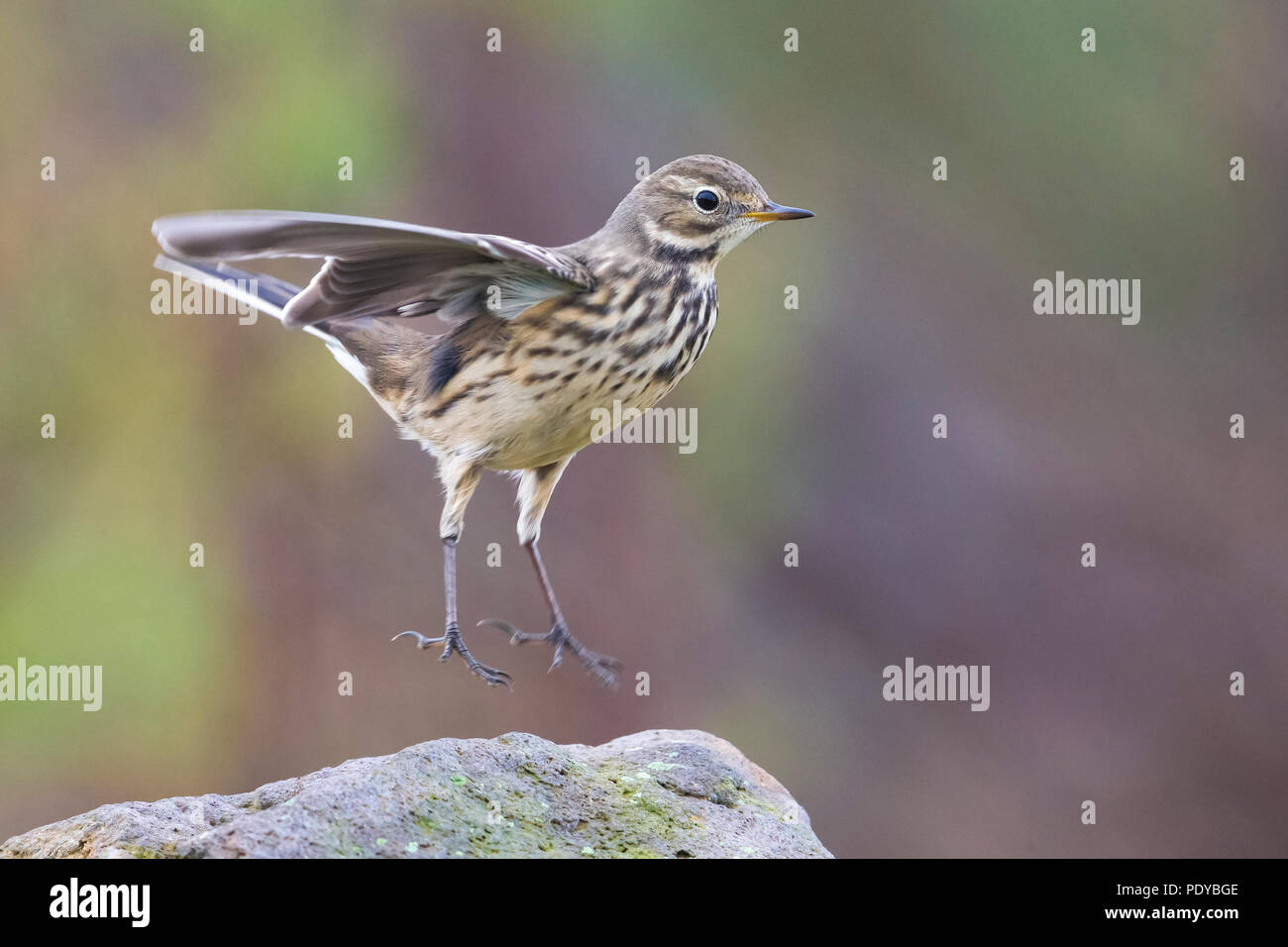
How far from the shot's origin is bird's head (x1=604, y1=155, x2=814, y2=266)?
5.63 metres

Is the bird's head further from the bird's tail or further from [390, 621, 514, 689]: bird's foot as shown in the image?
[390, 621, 514, 689]: bird's foot

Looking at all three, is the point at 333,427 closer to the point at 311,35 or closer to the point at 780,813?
the point at 311,35

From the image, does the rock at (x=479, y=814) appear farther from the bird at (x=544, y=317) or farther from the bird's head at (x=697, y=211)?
the bird's head at (x=697, y=211)

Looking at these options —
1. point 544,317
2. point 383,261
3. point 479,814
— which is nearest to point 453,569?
point 544,317

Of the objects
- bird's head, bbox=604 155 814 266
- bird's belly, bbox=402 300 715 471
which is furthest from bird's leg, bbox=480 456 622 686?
bird's head, bbox=604 155 814 266

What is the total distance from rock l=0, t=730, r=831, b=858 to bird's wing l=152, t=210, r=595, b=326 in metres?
1.60

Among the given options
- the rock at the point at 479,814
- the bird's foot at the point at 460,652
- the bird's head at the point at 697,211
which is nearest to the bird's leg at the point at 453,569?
the bird's foot at the point at 460,652

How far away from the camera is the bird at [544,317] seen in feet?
16.9

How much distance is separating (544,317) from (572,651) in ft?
4.53

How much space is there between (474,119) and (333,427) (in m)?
2.53

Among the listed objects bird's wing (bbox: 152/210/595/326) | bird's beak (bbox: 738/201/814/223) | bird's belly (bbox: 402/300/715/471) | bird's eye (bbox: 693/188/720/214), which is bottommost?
bird's belly (bbox: 402/300/715/471)

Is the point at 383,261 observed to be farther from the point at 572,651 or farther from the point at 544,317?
the point at 572,651

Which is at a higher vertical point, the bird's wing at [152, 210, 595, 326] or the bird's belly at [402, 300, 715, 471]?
the bird's wing at [152, 210, 595, 326]
